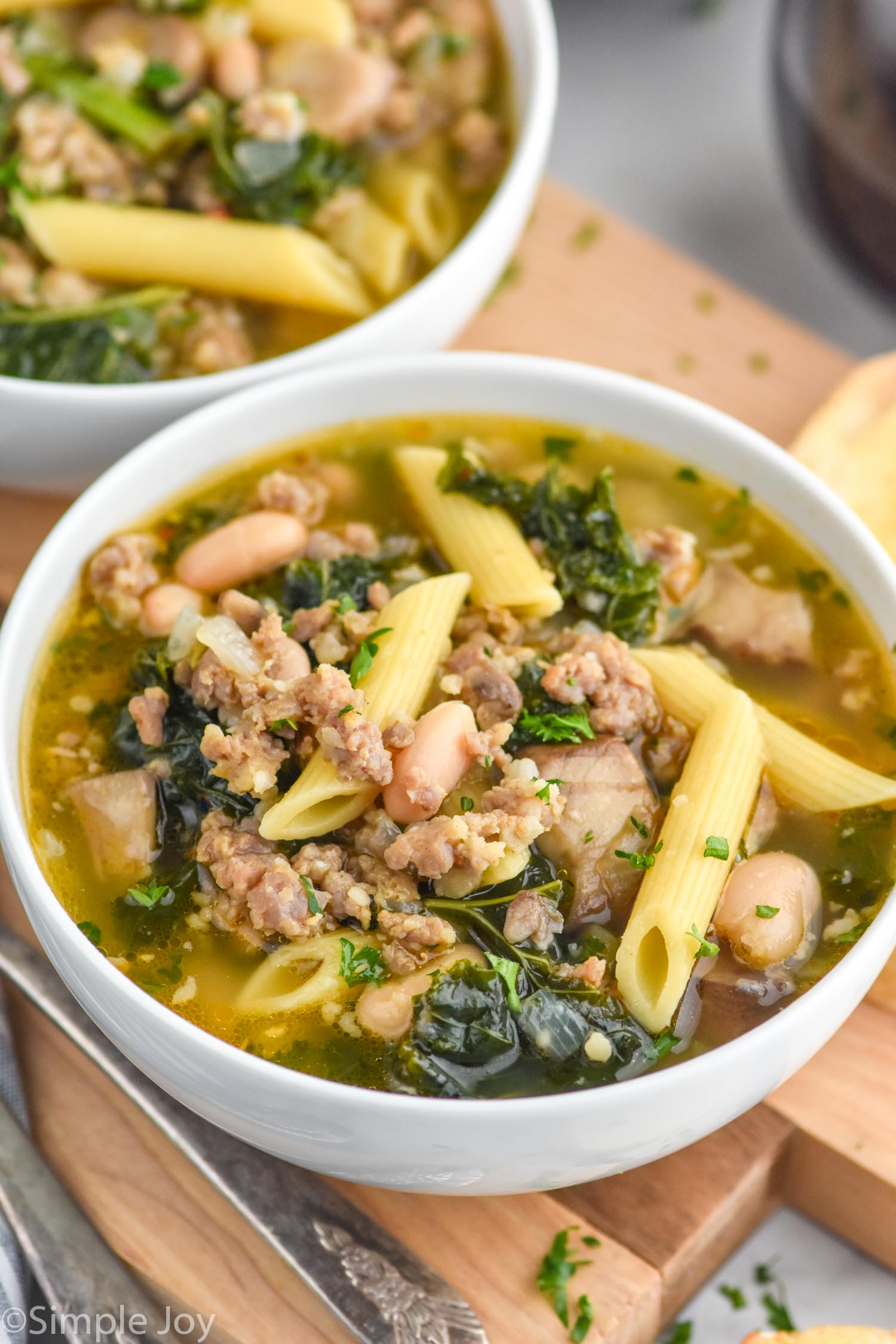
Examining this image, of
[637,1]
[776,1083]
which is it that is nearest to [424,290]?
[776,1083]

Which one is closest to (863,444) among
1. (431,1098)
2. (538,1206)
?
(538,1206)

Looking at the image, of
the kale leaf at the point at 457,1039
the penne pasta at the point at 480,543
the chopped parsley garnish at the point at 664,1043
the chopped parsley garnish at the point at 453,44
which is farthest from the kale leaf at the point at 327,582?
the chopped parsley garnish at the point at 453,44

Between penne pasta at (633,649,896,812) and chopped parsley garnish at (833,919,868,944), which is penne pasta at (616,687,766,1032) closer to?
penne pasta at (633,649,896,812)

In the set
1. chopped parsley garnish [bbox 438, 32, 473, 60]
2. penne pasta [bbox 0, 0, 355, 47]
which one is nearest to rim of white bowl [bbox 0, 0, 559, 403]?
chopped parsley garnish [bbox 438, 32, 473, 60]

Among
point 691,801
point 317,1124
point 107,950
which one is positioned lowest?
point 107,950

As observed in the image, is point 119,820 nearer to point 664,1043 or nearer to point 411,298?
point 664,1043

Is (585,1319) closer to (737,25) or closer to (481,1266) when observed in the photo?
(481,1266)
